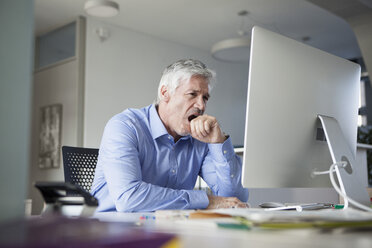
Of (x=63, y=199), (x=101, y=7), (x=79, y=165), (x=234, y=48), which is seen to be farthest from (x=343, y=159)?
(x=234, y=48)

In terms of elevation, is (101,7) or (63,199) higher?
(101,7)

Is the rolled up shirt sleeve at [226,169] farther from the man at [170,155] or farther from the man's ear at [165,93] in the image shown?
the man's ear at [165,93]

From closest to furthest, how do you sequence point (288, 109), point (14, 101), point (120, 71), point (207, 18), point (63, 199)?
point (14, 101)
point (63, 199)
point (288, 109)
point (207, 18)
point (120, 71)

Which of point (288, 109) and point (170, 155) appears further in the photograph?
point (170, 155)

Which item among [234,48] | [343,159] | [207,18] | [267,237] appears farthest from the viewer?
[207,18]

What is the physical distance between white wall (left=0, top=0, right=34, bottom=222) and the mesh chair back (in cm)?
143

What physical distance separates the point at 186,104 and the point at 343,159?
80 centimetres

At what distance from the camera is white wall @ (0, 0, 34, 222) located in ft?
1.60

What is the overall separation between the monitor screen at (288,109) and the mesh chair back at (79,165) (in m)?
1.06

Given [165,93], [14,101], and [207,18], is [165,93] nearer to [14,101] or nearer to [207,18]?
[14,101]

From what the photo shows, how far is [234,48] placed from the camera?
212 inches

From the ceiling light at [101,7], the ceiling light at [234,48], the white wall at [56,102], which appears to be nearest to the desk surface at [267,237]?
the ceiling light at [101,7]

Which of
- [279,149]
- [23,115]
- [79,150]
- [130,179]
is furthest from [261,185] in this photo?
[79,150]

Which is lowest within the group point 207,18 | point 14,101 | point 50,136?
point 14,101
